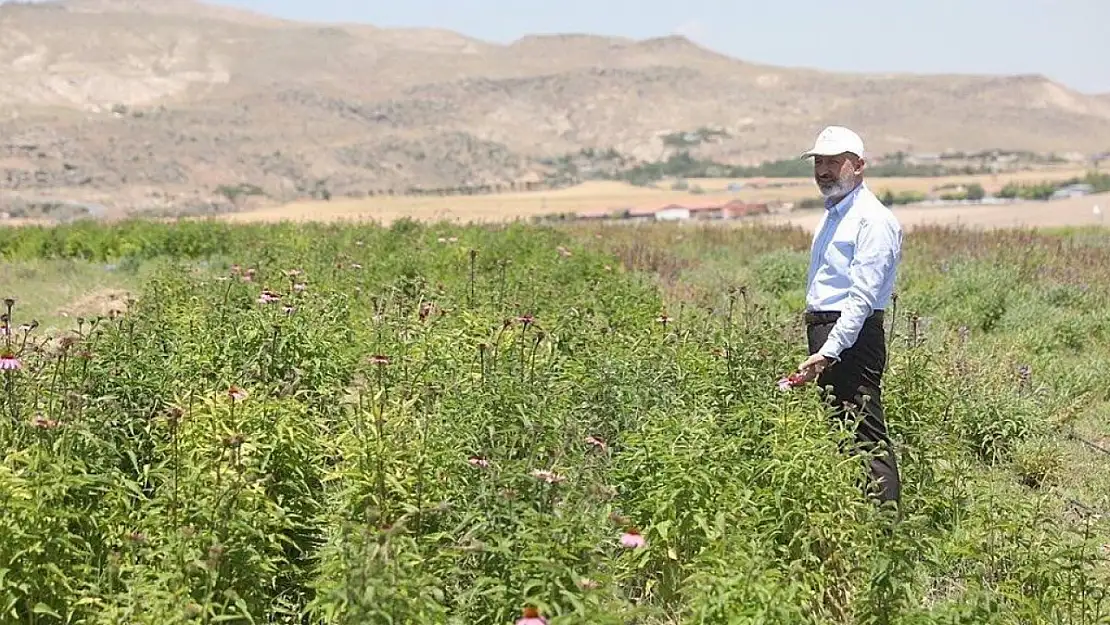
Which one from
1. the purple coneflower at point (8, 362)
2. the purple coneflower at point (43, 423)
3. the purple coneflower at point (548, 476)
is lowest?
the purple coneflower at point (548, 476)

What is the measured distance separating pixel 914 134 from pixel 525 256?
142 m

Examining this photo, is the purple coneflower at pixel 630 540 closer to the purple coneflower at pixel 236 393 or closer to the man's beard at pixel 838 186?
the purple coneflower at pixel 236 393

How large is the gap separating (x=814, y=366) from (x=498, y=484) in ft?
5.59

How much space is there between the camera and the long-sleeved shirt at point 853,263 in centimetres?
498

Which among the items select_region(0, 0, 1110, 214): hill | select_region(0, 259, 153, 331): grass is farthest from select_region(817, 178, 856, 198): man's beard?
select_region(0, 0, 1110, 214): hill

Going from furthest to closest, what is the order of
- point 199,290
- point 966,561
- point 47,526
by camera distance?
point 199,290 → point 966,561 → point 47,526

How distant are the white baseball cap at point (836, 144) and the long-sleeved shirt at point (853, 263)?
212 millimetres

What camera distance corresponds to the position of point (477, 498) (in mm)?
4215

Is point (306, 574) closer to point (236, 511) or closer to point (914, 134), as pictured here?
point (236, 511)

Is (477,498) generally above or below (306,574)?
above

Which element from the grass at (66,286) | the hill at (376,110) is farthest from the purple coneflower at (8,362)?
the hill at (376,110)

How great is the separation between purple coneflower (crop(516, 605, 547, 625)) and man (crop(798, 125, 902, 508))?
6.92 ft

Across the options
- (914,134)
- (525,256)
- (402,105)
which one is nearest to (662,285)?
(525,256)

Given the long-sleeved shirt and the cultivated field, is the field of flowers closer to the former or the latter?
the long-sleeved shirt
